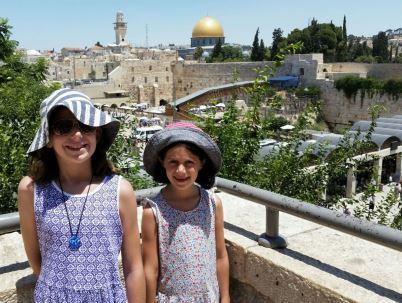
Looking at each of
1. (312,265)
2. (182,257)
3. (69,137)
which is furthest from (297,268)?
(69,137)

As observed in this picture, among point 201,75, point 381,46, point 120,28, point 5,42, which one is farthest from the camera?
point 120,28

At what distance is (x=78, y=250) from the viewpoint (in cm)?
138

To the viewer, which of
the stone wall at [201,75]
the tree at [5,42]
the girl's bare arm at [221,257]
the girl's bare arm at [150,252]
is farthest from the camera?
the stone wall at [201,75]

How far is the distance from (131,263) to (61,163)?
0.40 metres

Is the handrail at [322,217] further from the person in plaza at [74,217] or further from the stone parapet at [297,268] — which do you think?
the person in plaza at [74,217]

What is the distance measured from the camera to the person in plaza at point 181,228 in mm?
1551

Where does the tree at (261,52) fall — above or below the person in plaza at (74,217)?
above

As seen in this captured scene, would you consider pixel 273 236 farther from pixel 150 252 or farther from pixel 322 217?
pixel 150 252

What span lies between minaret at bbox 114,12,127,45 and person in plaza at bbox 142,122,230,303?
80.0 metres

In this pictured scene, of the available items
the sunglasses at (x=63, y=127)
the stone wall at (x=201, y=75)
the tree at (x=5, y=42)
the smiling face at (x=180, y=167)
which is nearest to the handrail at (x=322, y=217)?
the smiling face at (x=180, y=167)

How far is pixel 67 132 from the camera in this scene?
4.53 feet

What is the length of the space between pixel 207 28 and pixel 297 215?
72667 millimetres

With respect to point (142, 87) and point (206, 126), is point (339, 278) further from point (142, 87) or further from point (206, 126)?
point (142, 87)

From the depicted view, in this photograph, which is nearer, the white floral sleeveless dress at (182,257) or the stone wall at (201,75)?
the white floral sleeveless dress at (182,257)
